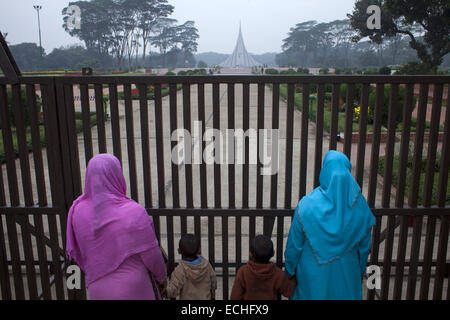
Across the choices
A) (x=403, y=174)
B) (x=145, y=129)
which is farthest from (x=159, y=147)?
(x=403, y=174)

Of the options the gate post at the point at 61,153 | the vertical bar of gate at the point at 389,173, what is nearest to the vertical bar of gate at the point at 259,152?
the vertical bar of gate at the point at 389,173

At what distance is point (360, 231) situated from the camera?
83.7 inches

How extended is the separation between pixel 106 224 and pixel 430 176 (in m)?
2.21

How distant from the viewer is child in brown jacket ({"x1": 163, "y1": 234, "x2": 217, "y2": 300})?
2.26 metres

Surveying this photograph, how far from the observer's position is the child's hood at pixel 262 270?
2.20 m

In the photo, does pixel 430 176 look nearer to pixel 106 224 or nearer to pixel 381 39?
pixel 106 224

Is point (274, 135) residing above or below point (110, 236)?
above

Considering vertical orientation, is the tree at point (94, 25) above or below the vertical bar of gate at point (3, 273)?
above

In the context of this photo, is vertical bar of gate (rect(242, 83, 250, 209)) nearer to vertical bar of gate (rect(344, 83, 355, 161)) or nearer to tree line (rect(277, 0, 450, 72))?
vertical bar of gate (rect(344, 83, 355, 161))

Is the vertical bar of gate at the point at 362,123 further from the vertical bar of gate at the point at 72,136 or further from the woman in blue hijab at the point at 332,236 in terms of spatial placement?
the vertical bar of gate at the point at 72,136

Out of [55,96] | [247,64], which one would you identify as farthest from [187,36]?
[55,96]

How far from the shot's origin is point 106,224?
2.01 m
